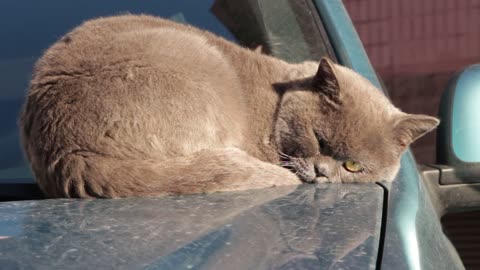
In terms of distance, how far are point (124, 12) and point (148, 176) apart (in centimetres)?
96

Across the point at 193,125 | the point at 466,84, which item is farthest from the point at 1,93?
the point at 466,84

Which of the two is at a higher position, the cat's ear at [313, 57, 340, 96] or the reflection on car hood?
the cat's ear at [313, 57, 340, 96]

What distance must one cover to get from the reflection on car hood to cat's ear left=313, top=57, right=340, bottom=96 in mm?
724

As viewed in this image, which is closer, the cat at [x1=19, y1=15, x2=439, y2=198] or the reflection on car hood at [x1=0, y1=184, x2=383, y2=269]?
the reflection on car hood at [x1=0, y1=184, x2=383, y2=269]

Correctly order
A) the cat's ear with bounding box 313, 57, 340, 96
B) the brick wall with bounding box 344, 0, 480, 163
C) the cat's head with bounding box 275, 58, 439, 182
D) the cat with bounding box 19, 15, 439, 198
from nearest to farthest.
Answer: the cat with bounding box 19, 15, 439, 198 → the cat's ear with bounding box 313, 57, 340, 96 → the cat's head with bounding box 275, 58, 439, 182 → the brick wall with bounding box 344, 0, 480, 163

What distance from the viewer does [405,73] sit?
8.50 meters

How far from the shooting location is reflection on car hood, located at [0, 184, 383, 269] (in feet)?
4.57

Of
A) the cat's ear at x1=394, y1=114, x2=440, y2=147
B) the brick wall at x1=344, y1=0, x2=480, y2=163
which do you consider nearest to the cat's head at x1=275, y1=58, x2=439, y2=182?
the cat's ear at x1=394, y1=114, x2=440, y2=147

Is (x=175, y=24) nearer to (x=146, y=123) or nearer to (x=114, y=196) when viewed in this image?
(x=146, y=123)

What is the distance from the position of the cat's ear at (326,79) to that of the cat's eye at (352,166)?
239mm

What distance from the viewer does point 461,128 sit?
2371mm

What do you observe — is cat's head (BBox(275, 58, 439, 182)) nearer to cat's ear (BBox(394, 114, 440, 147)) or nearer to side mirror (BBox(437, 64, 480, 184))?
cat's ear (BBox(394, 114, 440, 147))

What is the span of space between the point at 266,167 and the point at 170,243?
0.87 metres

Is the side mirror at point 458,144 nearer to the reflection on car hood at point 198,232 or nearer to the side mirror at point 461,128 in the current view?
the side mirror at point 461,128
